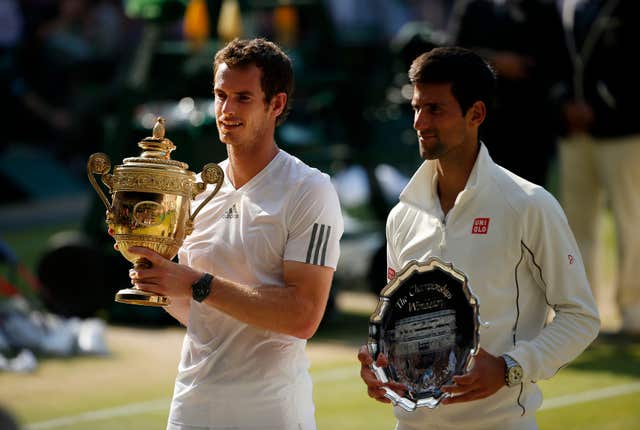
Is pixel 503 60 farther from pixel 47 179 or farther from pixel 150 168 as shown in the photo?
pixel 47 179

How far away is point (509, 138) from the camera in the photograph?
301 inches

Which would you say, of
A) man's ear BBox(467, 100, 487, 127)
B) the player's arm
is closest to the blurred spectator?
the player's arm

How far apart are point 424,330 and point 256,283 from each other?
55 centimetres

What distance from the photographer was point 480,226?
3.25 m

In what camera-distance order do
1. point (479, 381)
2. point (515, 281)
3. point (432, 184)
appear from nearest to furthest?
point (479, 381), point (515, 281), point (432, 184)

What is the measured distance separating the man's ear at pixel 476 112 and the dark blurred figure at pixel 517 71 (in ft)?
13.7

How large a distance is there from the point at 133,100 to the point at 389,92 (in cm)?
195

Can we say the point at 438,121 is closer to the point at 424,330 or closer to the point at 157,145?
the point at 424,330

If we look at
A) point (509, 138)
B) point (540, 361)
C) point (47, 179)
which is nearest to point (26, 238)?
point (47, 179)

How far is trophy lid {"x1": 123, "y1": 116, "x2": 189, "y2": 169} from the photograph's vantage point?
11.5 ft

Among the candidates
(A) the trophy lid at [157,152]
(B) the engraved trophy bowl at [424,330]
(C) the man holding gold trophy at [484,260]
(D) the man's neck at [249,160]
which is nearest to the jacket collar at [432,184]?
(C) the man holding gold trophy at [484,260]

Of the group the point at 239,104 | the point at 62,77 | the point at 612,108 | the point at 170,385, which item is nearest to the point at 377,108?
the point at 612,108

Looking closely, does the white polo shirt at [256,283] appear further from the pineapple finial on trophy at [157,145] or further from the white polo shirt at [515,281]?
the white polo shirt at [515,281]

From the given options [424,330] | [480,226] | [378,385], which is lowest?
[378,385]
